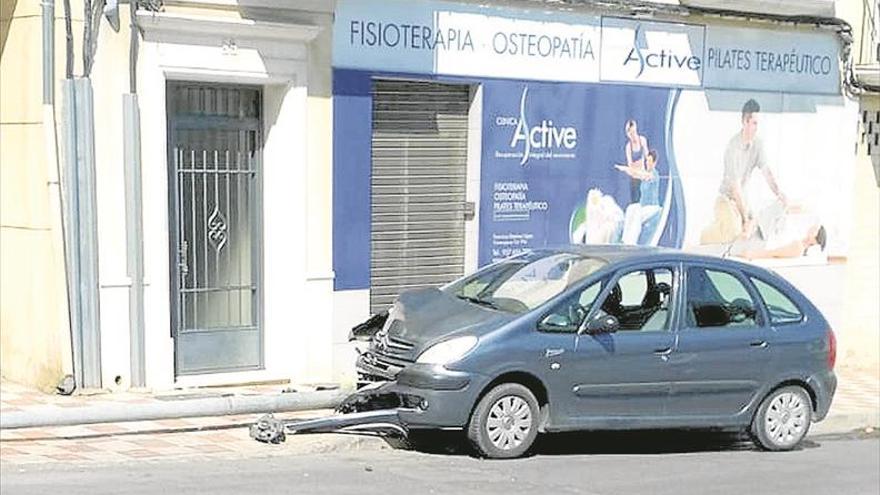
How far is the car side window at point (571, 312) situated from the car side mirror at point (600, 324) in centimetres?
8

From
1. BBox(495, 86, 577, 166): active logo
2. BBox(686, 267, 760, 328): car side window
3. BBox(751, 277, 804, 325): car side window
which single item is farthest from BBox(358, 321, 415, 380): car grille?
BBox(495, 86, 577, 166): active logo

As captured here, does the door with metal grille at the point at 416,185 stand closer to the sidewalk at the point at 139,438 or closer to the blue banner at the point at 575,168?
the blue banner at the point at 575,168

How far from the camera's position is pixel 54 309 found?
10.5 meters

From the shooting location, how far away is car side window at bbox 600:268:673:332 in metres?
9.43

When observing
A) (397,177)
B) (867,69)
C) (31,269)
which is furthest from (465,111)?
(867,69)

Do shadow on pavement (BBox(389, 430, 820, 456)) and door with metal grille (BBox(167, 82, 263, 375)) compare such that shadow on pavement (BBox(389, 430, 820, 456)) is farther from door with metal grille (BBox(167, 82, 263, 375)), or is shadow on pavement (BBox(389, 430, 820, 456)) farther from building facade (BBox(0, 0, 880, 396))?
door with metal grille (BBox(167, 82, 263, 375))

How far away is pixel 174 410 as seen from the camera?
8867 mm

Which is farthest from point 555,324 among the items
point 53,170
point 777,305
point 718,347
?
point 53,170

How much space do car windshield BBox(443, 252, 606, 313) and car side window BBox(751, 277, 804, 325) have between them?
62.3 inches

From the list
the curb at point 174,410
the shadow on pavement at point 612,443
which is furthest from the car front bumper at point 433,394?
the curb at point 174,410

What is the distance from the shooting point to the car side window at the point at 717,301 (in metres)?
9.70

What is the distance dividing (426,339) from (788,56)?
832cm

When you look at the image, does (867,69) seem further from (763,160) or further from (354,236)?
(354,236)

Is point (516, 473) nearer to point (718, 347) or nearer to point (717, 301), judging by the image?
point (718, 347)
